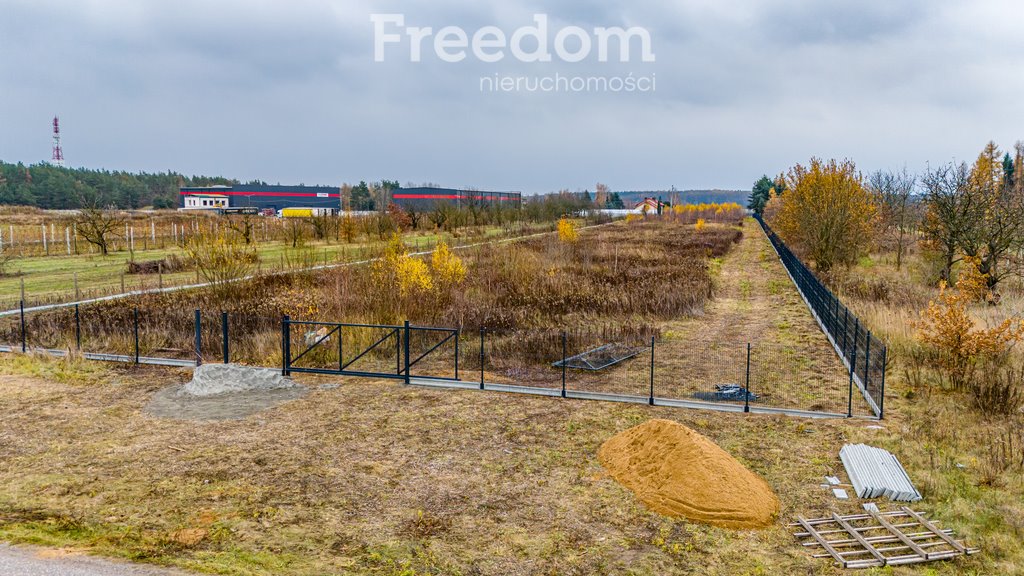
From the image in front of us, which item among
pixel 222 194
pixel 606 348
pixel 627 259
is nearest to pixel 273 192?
pixel 222 194

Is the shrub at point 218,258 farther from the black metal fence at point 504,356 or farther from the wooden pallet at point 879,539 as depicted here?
the wooden pallet at point 879,539

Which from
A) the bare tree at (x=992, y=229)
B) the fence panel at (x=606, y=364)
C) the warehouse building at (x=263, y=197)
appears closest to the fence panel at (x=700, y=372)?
the fence panel at (x=606, y=364)

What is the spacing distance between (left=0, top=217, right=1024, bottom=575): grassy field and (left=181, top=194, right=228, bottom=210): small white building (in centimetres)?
12034

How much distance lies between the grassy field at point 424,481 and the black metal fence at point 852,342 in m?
0.54

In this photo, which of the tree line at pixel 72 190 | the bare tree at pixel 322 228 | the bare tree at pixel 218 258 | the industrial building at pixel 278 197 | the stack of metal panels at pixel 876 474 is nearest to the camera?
the stack of metal panels at pixel 876 474

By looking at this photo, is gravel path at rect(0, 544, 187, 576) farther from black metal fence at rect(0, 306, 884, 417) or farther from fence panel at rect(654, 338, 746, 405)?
fence panel at rect(654, 338, 746, 405)

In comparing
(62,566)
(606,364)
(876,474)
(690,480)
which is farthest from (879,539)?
(606,364)

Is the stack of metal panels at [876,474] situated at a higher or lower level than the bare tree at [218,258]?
lower

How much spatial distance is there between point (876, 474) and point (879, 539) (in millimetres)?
1814

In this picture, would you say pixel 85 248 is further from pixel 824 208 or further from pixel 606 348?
pixel 824 208

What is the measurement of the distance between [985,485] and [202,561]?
35.4ft

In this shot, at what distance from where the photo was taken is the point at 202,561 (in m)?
7.93

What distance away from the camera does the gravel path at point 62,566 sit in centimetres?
755

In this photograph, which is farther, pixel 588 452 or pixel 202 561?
pixel 588 452
